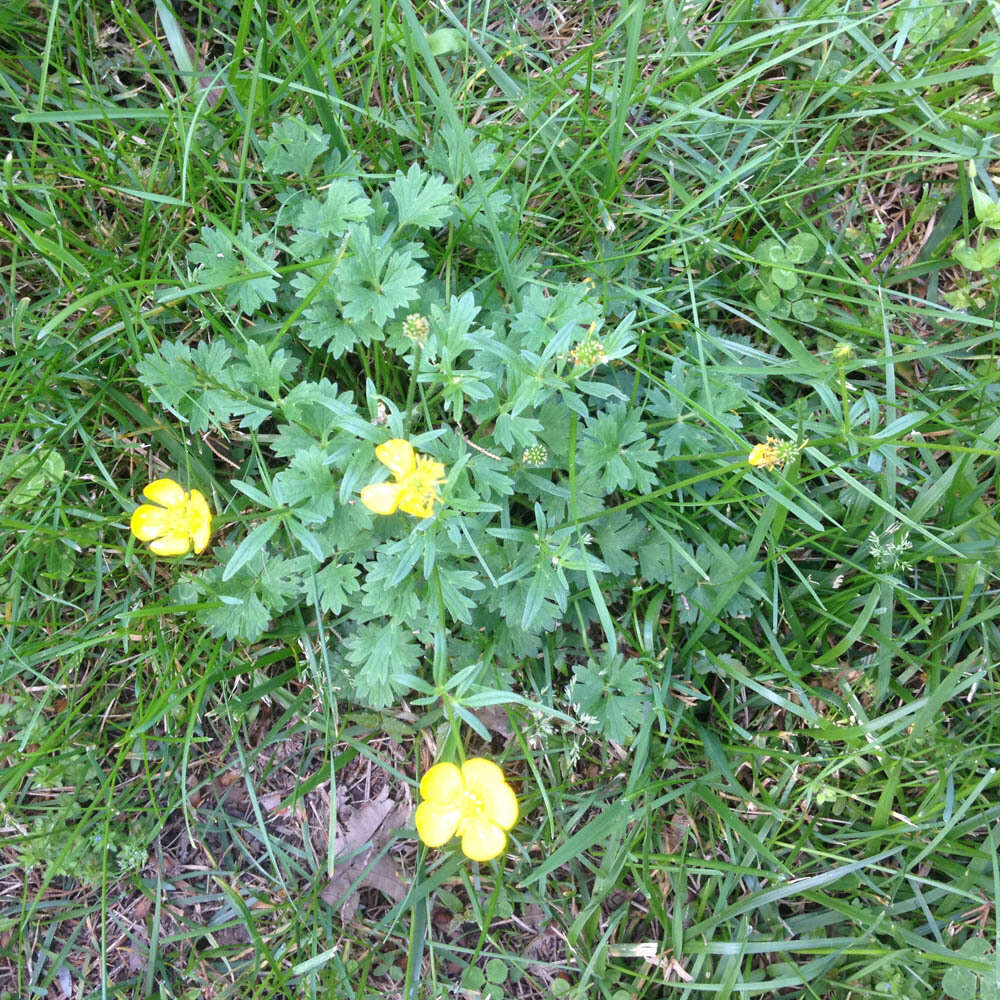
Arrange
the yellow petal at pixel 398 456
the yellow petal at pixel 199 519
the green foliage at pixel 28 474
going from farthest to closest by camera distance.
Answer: the green foliage at pixel 28 474, the yellow petal at pixel 199 519, the yellow petal at pixel 398 456

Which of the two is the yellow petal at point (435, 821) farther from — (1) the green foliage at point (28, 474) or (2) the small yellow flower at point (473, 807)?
(1) the green foliage at point (28, 474)

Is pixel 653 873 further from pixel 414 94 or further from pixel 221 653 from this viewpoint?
pixel 414 94

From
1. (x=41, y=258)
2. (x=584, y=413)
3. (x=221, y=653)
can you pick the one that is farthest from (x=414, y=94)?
(x=221, y=653)

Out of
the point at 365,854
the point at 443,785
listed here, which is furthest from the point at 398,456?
the point at 365,854

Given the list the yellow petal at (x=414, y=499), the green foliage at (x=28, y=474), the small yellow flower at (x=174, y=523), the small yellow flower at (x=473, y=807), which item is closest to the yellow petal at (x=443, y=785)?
the small yellow flower at (x=473, y=807)

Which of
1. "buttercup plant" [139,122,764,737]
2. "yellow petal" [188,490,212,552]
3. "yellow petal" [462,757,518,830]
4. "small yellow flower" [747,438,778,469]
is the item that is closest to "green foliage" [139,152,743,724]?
"buttercup plant" [139,122,764,737]

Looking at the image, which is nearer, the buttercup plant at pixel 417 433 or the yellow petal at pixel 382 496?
the yellow petal at pixel 382 496

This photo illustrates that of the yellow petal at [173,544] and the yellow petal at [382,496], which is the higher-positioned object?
the yellow petal at [382,496]

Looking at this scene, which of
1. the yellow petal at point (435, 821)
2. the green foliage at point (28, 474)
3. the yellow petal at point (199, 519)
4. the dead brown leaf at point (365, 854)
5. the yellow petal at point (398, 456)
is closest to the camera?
the yellow petal at point (398, 456)
